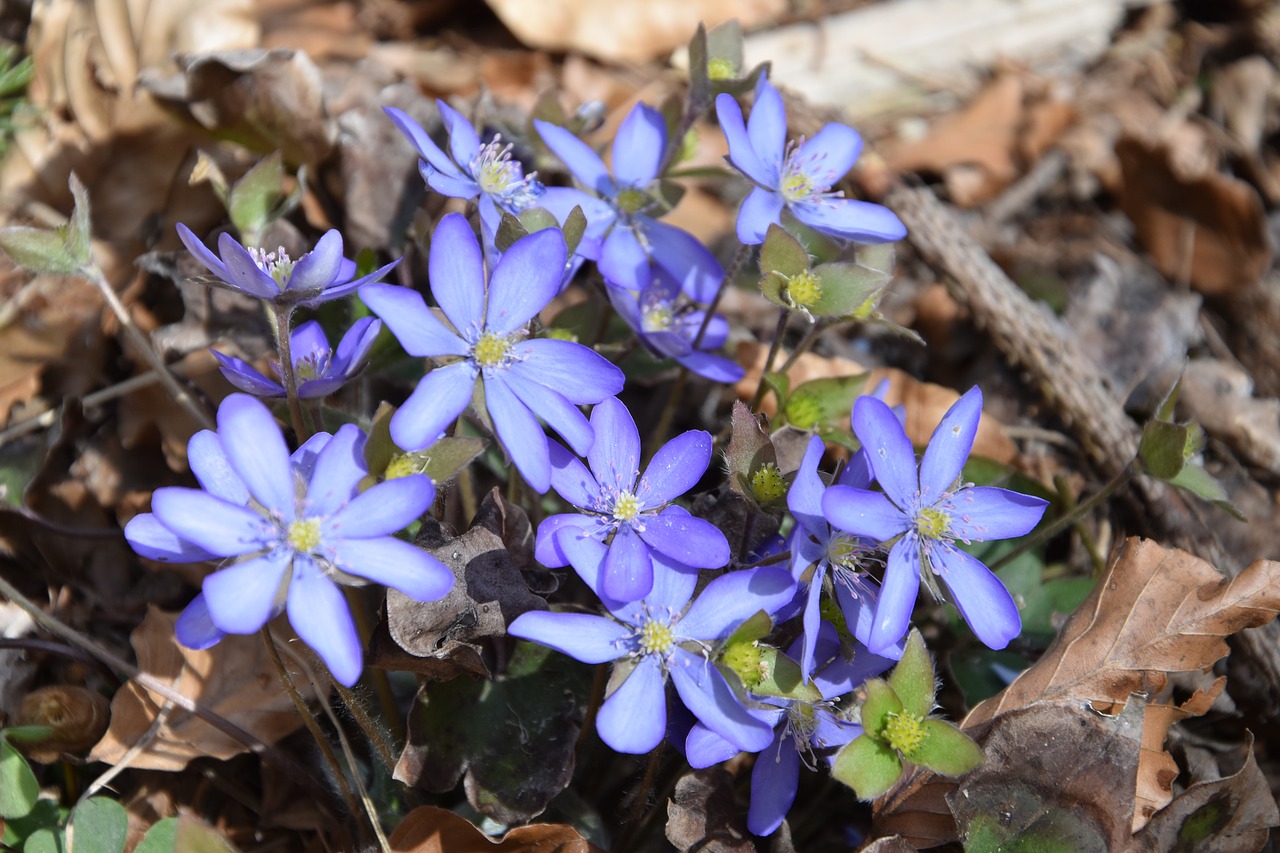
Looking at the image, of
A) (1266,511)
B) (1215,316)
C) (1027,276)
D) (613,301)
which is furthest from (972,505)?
(1215,316)

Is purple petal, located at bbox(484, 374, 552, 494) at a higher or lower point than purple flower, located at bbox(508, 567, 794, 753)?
higher

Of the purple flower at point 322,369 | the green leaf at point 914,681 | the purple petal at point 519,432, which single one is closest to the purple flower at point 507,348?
the purple petal at point 519,432

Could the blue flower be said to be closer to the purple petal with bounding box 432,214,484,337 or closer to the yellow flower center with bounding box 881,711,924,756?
the purple petal with bounding box 432,214,484,337

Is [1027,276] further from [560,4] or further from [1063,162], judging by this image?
[560,4]

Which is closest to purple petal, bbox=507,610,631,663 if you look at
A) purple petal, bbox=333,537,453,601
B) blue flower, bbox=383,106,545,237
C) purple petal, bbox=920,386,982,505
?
purple petal, bbox=333,537,453,601

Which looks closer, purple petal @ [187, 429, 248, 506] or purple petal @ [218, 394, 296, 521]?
purple petal @ [218, 394, 296, 521]
